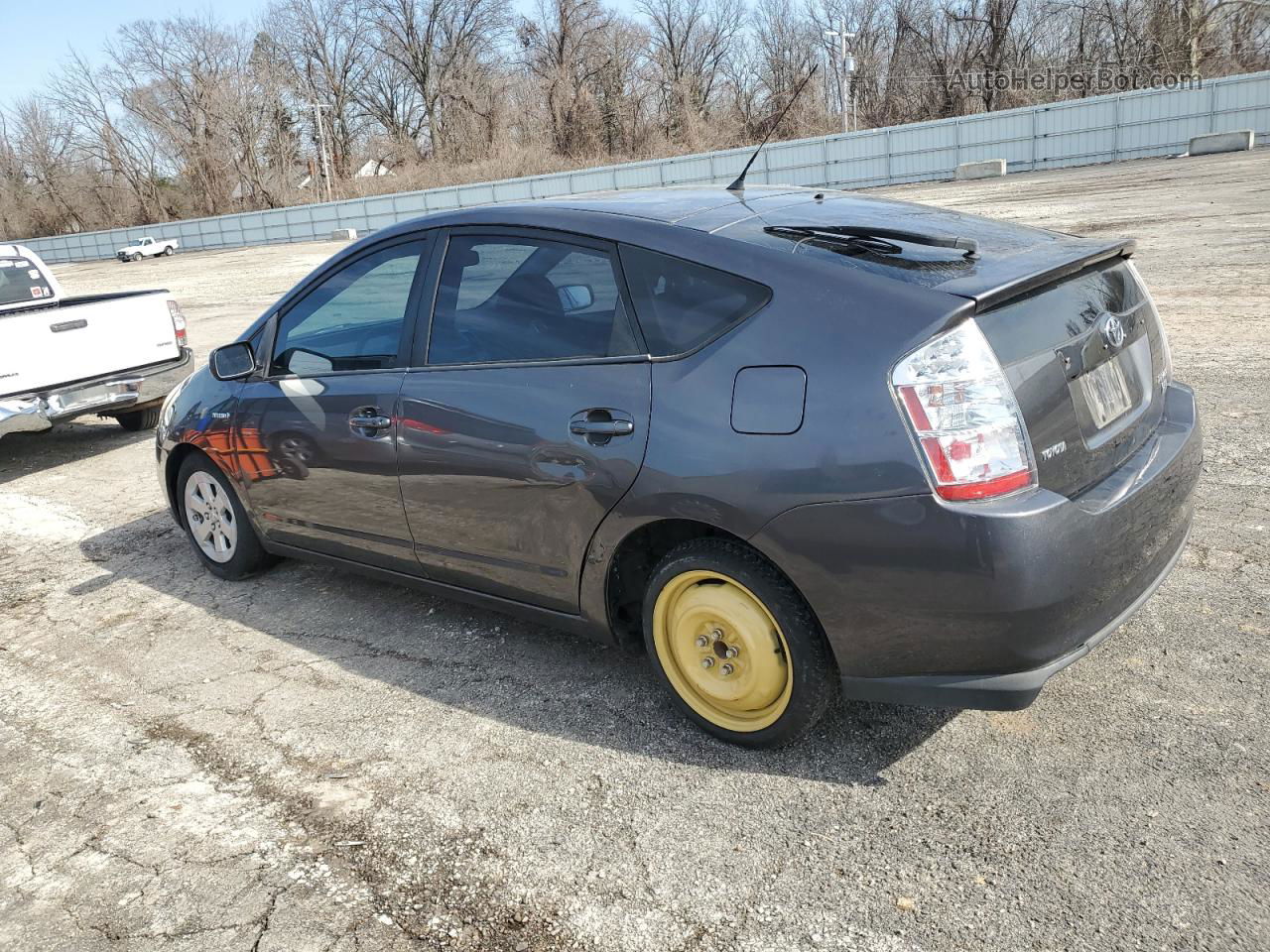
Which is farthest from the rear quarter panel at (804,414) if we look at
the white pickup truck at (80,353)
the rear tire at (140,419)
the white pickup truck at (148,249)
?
the white pickup truck at (148,249)

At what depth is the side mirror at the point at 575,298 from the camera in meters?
3.31

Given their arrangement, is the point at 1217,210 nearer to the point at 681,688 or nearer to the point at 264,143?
the point at 681,688

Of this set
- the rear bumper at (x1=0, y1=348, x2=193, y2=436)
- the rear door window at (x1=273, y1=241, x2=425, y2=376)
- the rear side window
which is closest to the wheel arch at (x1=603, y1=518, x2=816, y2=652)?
the rear side window

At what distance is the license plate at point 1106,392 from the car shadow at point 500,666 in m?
1.04

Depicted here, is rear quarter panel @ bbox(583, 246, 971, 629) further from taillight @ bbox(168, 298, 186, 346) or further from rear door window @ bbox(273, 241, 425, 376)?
taillight @ bbox(168, 298, 186, 346)

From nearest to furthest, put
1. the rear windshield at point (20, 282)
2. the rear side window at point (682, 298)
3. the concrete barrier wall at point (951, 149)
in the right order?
1. the rear side window at point (682, 298)
2. the rear windshield at point (20, 282)
3. the concrete barrier wall at point (951, 149)

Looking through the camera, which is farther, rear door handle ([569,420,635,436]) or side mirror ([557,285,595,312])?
side mirror ([557,285,595,312])

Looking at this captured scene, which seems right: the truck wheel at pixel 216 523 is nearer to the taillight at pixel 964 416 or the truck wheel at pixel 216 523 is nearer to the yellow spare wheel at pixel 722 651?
the yellow spare wheel at pixel 722 651

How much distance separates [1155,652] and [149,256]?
5428cm

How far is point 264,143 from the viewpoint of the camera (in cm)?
7125

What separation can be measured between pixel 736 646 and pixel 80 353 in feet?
21.9

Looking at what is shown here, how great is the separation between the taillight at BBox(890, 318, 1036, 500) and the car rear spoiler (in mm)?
117

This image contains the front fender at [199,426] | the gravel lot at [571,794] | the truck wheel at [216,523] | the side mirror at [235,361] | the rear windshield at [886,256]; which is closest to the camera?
the gravel lot at [571,794]

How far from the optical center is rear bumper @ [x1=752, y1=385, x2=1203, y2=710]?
2.53 metres
